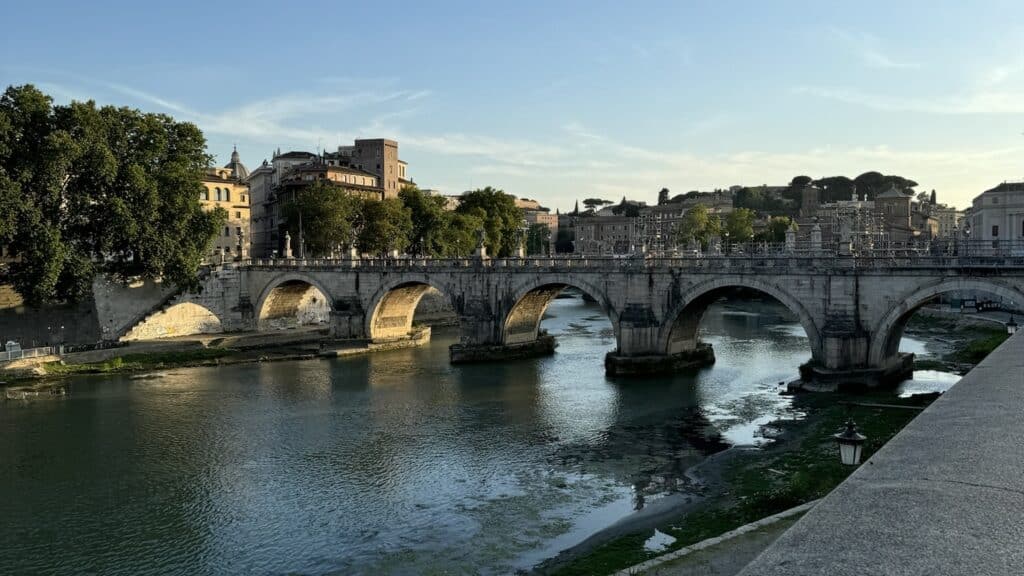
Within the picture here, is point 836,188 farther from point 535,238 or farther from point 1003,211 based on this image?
point 1003,211

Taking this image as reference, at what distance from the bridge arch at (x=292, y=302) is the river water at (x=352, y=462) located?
14280mm

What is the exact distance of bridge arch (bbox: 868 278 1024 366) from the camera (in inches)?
1123

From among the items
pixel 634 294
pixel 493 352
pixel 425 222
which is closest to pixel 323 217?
pixel 425 222

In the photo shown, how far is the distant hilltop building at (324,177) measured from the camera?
80.8 m

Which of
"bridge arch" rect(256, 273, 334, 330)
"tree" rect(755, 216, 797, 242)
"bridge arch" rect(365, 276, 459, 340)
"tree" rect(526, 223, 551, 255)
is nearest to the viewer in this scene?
"bridge arch" rect(365, 276, 459, 340)

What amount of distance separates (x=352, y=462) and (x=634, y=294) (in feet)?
60.3

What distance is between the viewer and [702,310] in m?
39.3

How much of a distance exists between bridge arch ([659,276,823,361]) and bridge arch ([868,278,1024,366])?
84.1 inches

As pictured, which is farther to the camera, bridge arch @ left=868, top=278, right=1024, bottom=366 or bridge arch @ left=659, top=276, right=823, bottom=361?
bridge arch @ left=659, top=276, right=823, bottom=361

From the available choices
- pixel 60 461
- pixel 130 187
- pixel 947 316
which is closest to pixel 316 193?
pixel 130 187

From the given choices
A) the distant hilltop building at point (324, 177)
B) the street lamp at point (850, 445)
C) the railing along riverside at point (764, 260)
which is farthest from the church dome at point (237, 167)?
→ the street lamp at point (850, 445)

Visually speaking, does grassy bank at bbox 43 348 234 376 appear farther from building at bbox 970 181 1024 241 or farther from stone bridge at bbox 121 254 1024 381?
building at bbox 970 181 1024 241

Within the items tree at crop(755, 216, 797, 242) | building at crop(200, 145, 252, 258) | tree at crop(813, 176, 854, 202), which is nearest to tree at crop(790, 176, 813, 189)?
tree at crop(813, 176, 854, 202)

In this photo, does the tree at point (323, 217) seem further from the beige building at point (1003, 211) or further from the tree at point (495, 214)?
the beige building at point (1003, 211)
